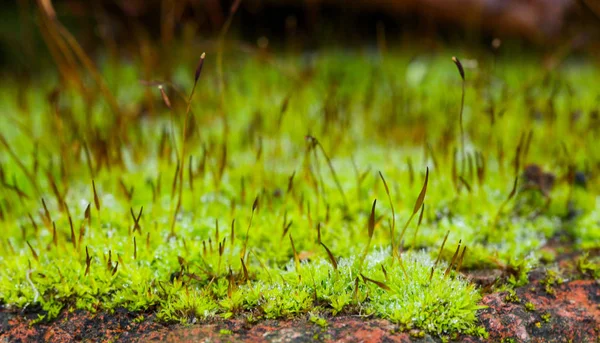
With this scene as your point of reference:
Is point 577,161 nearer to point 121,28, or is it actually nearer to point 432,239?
point 432,239

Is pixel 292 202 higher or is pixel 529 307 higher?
pixel 292 202

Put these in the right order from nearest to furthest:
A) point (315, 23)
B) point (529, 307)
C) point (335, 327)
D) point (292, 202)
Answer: point (335, 327) < point (529, 307) < point (292, 202) < point (315, 23)

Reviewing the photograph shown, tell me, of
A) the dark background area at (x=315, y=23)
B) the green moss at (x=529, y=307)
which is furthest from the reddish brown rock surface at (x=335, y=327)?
the dark background area at (x=315, y=23)

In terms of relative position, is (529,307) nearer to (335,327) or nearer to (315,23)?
(335,327)

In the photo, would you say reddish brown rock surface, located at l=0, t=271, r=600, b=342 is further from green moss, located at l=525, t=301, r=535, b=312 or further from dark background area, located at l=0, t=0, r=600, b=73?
dark background area, located at l=0, t=0, r=600, b=73

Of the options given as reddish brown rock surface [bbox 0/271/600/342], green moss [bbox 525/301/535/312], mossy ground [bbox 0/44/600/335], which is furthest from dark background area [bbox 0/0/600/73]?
green moss [bbox 525/301/535/312]

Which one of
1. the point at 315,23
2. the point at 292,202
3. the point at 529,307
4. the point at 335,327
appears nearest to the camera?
the point at 335,327

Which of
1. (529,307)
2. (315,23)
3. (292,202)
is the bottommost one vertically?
(529,307)

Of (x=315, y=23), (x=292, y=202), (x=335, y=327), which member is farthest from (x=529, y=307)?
(x=315, y=23)

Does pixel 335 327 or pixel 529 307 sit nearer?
pixel 335 327

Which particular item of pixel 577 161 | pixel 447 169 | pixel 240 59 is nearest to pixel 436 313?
→ pixel 447 169
